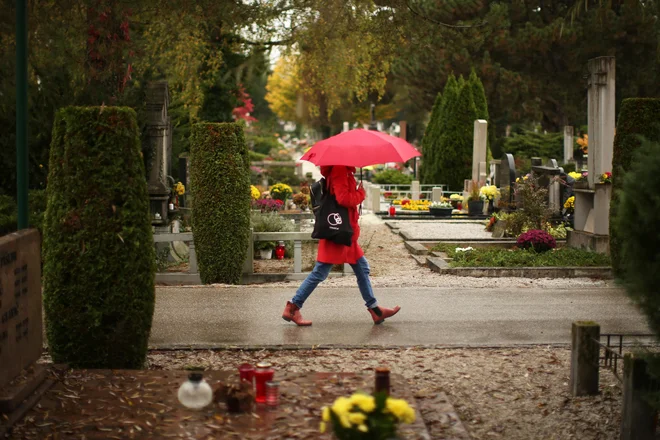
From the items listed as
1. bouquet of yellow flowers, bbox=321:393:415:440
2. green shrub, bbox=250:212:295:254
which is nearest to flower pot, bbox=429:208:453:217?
green shrub, bbox=250:212:295:254

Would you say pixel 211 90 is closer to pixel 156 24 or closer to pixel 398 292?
pixel 156 24

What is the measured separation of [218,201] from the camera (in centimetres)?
1175

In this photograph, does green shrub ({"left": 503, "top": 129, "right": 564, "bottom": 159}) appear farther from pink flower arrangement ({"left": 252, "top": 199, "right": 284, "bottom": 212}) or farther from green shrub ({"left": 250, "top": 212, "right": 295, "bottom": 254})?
green shrub ({"left": 250, "top": 212, "right": 295, "bottom": 254})

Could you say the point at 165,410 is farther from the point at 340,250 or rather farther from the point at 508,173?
the point at 508,173

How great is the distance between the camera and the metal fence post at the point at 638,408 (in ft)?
18.4

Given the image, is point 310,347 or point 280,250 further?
point 280,250

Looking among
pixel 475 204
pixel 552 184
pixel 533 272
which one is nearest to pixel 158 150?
pixel 533 272

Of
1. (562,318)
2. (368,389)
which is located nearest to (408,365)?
(368,389)

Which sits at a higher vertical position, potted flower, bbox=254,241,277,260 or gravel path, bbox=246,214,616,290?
potted flower, bbox=254,241,277,260

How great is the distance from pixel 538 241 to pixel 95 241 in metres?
9.18

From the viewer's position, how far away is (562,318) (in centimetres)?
916

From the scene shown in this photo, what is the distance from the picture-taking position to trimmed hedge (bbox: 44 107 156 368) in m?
6.28

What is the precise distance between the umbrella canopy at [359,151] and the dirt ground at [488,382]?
1.74m

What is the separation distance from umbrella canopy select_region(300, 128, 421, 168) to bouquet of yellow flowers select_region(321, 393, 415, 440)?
3.98 metres
